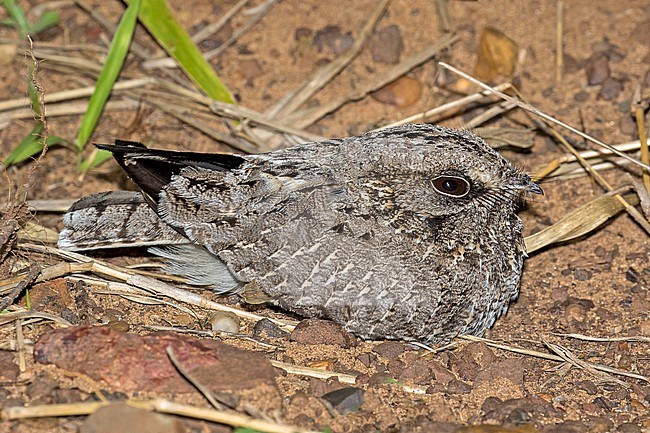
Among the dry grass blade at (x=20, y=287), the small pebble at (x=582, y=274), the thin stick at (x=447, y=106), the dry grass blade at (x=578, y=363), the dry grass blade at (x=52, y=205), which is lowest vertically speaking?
the small pebble at (x=582, y=274)

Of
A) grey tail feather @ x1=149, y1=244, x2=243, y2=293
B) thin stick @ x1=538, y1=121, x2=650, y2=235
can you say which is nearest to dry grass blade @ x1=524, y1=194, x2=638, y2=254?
thin stick @ x1=538, y1=121, x2=650, y2=235

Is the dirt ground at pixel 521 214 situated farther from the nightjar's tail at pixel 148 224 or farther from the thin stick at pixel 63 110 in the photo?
the nightjar's tail at pixel 148 224

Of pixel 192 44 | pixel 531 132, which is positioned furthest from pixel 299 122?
pixel 531 132

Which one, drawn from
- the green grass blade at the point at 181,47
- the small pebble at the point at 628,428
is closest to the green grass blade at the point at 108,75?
the green grass blade at the point at 181,47

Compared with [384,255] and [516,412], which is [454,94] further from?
[516,412]

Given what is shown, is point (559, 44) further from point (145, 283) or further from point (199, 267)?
point (145, 283)

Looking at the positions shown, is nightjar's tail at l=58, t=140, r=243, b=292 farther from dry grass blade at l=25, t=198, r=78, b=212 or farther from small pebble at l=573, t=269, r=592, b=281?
small pebble at l=573, t=269, r=592, b=281
